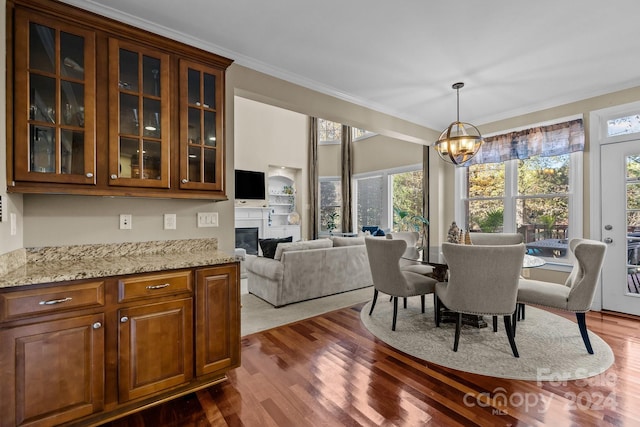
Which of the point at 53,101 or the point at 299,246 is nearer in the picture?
the point at 53,101

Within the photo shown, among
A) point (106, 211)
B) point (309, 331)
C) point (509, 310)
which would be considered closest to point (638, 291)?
point (509, 310)

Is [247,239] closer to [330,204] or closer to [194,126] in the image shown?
[330,204]

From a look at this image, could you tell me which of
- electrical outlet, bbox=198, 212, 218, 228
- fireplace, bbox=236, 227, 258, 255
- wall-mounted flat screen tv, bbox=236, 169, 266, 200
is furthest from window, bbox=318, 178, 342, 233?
electrical outlet, bbox=198, 212, 218, 228

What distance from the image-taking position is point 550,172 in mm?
4133

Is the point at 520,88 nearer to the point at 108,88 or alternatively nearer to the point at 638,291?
the point at 638,291

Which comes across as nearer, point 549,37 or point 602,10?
point 602,10

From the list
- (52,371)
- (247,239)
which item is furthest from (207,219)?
(247,239)

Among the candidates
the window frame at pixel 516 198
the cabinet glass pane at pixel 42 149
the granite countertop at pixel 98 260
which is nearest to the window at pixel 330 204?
the window frame at pixel 516 198

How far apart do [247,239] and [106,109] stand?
5709mm

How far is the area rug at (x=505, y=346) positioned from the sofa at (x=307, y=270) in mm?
845

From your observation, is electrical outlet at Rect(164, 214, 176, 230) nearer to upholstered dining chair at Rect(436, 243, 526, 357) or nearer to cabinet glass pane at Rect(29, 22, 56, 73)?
cabinet glass pane at Rect(29, 22, 56, 73)

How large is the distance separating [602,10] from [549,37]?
36cm

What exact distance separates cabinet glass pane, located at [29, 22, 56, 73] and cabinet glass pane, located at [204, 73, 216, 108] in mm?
910

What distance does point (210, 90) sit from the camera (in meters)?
2.38
